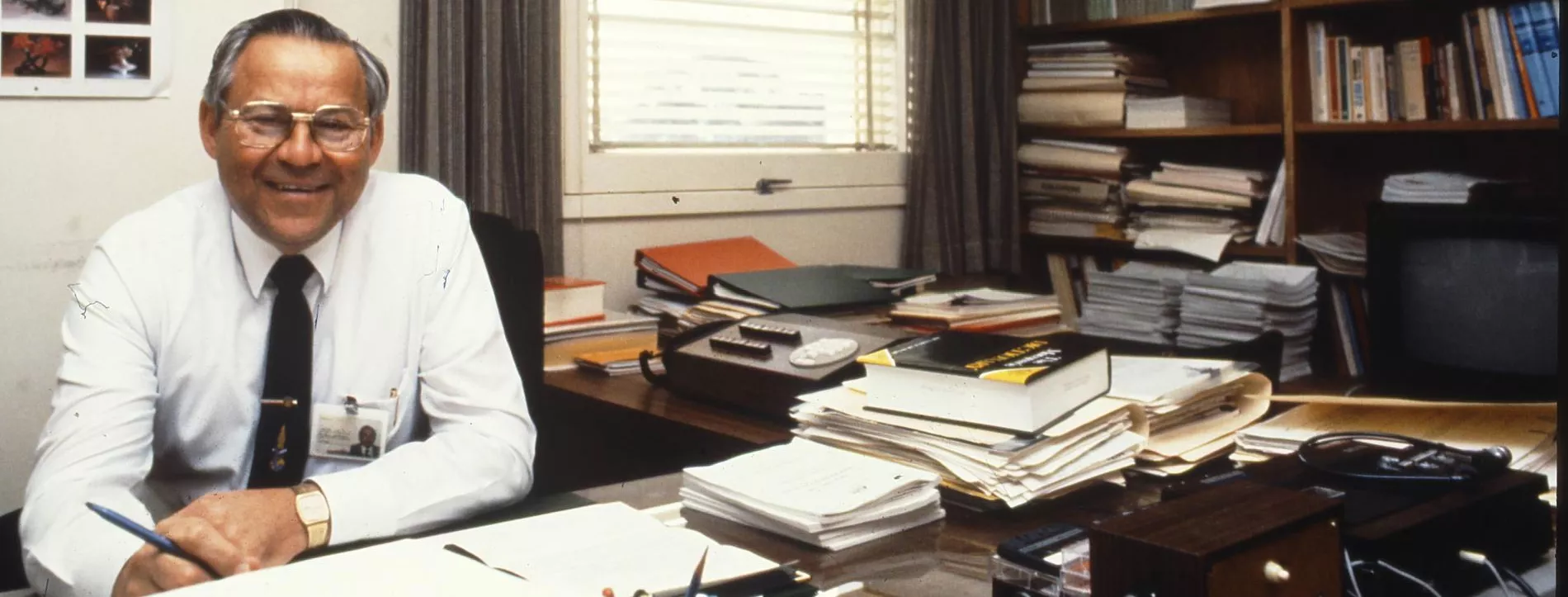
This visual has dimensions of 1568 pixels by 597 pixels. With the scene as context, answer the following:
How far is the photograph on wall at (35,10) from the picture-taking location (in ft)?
7.04

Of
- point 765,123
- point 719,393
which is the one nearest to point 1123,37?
point 765,123

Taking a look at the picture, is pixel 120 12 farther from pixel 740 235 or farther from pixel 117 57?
pixel 740 235

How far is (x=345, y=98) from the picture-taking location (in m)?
1.62

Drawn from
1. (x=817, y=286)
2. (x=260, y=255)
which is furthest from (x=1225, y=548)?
(x=817, y=286)

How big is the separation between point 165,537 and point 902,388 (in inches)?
28.1

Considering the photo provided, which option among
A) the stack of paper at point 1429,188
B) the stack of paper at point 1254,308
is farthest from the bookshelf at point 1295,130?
the stack of paper at point 1254,308

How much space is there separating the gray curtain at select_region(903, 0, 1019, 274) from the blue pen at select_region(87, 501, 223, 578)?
256 centimetres

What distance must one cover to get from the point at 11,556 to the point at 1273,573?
151cm

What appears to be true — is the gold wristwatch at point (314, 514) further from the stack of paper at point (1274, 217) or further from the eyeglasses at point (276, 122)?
the stack of paper at point (1274, 217)

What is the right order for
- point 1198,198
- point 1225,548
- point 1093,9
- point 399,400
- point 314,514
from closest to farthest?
point 1225,548 < point 314,514 < point 399,400 < point 1198,198 < point 1093,9

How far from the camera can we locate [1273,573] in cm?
80

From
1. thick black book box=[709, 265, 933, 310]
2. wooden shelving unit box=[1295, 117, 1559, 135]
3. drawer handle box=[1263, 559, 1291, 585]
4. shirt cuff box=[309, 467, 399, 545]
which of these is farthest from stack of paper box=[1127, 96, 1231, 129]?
drawer handle box=[1263, 559, 1291, 585]

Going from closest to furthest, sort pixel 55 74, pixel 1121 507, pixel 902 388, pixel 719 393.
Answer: pixel 1121 507, pixel 902 388, pixel 719 393, pixel 55 74

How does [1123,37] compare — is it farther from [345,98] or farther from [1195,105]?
[345,98]
